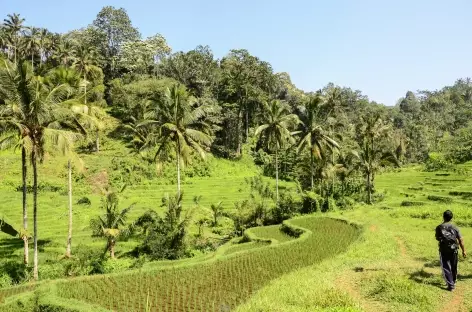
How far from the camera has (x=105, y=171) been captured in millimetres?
44094

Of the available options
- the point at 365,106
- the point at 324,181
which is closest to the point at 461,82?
the point at 365,106

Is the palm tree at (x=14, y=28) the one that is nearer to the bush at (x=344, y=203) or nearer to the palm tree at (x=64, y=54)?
the palm tree at (x=64, y=54)

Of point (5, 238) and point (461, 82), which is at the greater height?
point (461, 82)

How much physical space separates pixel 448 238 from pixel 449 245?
0.16 m

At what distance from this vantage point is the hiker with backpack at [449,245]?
393 inches

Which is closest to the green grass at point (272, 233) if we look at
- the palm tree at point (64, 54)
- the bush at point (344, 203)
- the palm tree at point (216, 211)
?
the palm tree at point (216, 211)

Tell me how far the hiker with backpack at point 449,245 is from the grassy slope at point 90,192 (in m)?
17.7

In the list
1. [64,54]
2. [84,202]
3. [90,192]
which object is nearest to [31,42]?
[64,54]

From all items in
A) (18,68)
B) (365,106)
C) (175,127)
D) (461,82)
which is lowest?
(175,127)

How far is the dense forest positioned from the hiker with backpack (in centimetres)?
1460

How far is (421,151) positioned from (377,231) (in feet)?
199

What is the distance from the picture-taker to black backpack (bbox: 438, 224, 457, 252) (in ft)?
32.7

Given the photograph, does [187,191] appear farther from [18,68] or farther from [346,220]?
[18,68]

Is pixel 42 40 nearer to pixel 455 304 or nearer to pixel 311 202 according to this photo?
pixel 311 202
